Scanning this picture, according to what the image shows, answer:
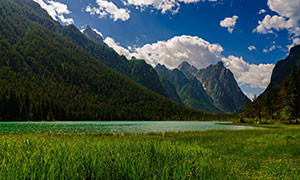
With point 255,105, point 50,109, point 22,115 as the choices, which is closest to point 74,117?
point 50,109

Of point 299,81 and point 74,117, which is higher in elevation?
point 299,81

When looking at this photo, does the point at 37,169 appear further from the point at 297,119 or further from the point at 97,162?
the point at 297,119

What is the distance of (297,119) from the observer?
68.6 meters

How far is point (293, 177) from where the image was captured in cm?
738

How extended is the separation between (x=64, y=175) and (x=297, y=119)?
86521 millimetres

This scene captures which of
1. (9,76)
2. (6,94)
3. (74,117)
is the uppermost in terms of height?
(9,76)

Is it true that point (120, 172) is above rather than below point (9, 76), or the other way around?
below

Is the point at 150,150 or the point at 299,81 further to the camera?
the point at 299,81

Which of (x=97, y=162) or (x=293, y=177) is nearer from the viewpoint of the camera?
(x=97, y=162)

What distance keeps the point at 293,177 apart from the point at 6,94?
14103cm

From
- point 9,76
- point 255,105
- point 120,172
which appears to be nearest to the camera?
point 120,172

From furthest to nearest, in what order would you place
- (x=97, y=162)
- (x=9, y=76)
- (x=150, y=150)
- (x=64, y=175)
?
(x=9, y=76), (x=150, y=150), (x=97, y=162), (x=64, y=175)

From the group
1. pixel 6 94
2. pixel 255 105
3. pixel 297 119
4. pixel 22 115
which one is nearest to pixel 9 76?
pixel 6 94

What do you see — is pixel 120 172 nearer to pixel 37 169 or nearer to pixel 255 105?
pixel 37 169
